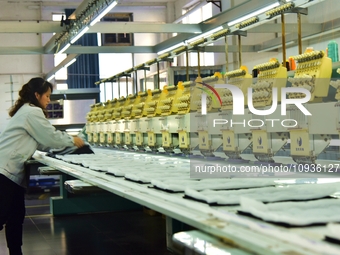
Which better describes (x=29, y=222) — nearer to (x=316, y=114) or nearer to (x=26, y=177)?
(x=26, y=177)

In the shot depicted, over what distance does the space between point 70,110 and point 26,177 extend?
964 cm

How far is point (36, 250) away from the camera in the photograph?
561 cm

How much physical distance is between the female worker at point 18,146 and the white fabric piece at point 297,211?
8.54ft

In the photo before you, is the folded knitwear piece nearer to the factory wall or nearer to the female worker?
the female worker

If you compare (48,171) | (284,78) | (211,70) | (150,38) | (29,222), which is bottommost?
(29,222)

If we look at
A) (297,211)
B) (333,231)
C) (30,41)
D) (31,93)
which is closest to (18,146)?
(31,93)

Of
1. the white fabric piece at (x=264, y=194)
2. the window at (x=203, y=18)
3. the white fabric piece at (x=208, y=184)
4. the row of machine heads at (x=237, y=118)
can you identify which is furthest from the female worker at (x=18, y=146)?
the window at (x=203, y=18)

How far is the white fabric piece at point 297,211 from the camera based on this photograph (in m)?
1.72

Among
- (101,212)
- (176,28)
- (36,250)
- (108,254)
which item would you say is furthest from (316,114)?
(101,212)

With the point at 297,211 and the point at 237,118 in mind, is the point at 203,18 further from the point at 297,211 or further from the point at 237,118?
the point at 297,211

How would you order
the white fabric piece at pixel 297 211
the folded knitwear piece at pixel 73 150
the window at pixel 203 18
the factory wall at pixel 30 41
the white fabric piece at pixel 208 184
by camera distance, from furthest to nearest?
the factory wall at pixel 30 41 < the window at pixel 203 18 < the folded knitwear piece at pixel 73 150 < the white fabric piece at pixel 208 184 < the white fabric piece at pixel 297 211

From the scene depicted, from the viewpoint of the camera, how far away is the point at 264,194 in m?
2.31

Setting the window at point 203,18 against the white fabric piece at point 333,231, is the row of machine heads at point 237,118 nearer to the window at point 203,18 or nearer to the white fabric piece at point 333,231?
the white fabric piece at point 333,231

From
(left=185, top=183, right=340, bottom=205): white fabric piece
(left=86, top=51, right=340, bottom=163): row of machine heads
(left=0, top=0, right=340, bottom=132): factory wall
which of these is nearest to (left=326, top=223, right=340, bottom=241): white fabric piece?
(left=185, top=183, right=340, bottom=205): white fabric piece
